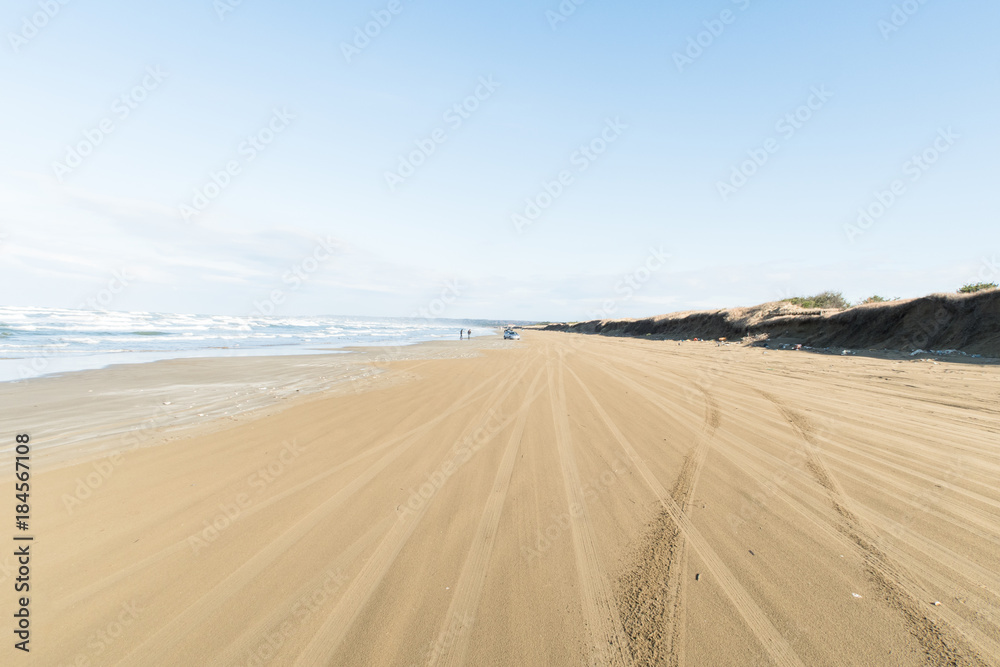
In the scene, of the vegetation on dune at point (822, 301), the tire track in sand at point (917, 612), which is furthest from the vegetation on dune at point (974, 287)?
the tire track in sand at point (917, 612)

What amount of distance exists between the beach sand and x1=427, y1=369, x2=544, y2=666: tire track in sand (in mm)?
16

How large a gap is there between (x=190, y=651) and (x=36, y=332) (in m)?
38.0

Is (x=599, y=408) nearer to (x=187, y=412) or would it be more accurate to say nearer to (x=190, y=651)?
(x=190, y=651)

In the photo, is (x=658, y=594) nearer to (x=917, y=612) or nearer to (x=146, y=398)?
(x=917, y=612)

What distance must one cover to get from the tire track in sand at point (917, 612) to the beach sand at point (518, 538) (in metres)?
0.01

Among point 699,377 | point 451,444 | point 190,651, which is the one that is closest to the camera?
point 190,651

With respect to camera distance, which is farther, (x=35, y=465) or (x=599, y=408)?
(x=599, y=408)

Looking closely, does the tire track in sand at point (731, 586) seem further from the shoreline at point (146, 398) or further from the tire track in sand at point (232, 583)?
the shoreline at point (146, 398)

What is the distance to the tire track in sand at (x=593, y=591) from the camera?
2.01 meters

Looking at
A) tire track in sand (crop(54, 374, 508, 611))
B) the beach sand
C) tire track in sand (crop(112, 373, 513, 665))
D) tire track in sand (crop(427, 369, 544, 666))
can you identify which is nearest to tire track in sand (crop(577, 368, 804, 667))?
the beach sand

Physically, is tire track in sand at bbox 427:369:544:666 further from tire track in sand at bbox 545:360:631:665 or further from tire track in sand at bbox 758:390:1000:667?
tire track in sand at bbox 758:390:1000:667

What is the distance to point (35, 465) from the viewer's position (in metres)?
4.57

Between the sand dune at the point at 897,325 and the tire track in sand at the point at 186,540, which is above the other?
→ the sand dune at the point at 897,325

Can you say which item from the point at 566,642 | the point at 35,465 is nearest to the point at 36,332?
the point at 35,465
